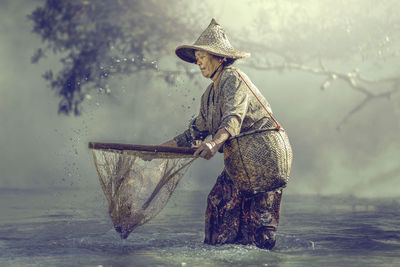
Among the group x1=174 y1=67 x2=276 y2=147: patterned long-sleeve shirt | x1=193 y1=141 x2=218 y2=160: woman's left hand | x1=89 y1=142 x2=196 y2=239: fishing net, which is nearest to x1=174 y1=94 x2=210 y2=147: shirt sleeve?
x1=174 y1=67 x2=276 y2=147: patterned long-sleeve shirt

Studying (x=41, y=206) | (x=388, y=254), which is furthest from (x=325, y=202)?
(x=388, y=254)

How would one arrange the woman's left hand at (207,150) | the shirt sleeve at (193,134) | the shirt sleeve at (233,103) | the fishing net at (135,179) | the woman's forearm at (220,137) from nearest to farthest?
the woman's left hand at (207,150) < the woman's forearm at (220,137) < the shirt sleeve at (233,103) < the fishing net at (135,179) < the shirt sleeve at (193,134)

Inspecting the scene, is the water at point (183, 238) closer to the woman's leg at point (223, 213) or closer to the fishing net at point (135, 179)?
the woman's leg at point (223, 213)

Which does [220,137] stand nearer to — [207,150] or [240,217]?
[207,150]

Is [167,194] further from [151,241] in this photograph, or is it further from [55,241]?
[55,241]


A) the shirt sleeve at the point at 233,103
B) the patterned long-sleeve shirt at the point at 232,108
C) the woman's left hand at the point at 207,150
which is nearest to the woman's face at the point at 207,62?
the patterned long-sleeve shirt at the point at 232,108

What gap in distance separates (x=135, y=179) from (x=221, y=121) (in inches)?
39.2

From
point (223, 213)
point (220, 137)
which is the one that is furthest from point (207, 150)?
point (223, 213)

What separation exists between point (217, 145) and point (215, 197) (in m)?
0.81

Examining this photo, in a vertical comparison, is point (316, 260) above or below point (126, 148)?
below

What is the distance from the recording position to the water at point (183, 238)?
5.36 metres

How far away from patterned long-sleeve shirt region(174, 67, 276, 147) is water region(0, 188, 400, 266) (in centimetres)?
108

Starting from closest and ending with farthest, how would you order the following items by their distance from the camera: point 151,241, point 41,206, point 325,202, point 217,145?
point 217,145 → point 151,241 → point 41,206 → point 325,202

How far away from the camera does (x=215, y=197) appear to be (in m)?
Result: 5.91
